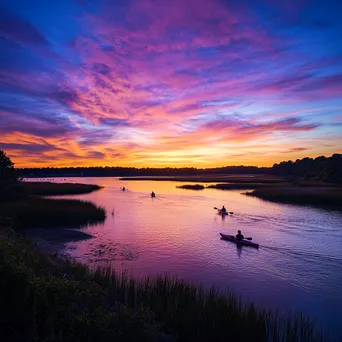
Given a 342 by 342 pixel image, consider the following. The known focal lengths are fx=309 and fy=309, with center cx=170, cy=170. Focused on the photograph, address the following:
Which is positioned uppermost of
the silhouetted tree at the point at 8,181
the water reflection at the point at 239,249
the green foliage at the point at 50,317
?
the silhouetted tree at the point at 8,181

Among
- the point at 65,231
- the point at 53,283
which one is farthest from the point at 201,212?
the point at 53,283

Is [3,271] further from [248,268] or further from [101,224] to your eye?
[101,224]

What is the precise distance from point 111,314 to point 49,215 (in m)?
31.5

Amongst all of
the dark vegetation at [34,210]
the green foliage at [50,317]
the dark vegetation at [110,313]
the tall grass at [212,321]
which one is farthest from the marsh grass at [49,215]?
the green foliage at [50,317]

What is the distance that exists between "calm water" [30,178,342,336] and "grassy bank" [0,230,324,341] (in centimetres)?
423

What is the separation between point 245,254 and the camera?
26859 mm

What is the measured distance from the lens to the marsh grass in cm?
3581

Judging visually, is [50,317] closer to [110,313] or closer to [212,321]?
[110,313]

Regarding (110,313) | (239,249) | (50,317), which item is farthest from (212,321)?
(239,249)

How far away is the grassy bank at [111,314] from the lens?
9.07 m

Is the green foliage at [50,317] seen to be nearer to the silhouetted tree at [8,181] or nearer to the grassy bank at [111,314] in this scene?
the grassy bank at [111,314]

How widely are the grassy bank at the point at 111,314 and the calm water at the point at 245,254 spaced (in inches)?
166

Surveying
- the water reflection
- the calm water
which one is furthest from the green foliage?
the water reflection

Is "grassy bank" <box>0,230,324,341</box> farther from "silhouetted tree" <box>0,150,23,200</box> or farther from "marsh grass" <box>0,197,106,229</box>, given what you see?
"silhouetted tree" <box>0,150,23,200</box>
